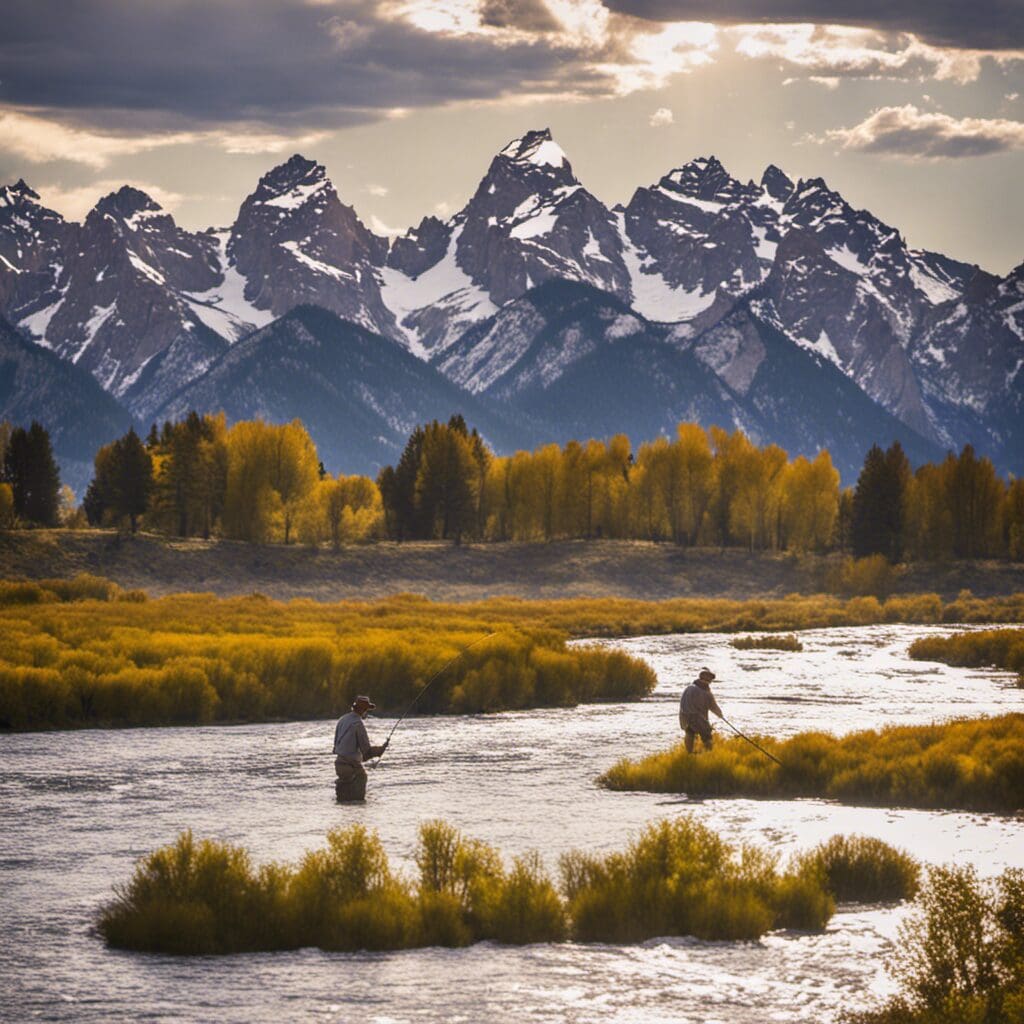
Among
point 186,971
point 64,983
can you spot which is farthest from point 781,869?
point 64,983

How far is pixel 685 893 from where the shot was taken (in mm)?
20047

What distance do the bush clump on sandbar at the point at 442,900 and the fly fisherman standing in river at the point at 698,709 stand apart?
11859mm

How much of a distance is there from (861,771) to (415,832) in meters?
10.0

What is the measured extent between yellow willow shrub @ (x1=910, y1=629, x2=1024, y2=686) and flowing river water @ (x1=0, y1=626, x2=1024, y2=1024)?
14.3 metres

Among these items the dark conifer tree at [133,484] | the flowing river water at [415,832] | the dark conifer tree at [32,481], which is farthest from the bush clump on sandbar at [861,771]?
the dark conifer tree at [32,481]

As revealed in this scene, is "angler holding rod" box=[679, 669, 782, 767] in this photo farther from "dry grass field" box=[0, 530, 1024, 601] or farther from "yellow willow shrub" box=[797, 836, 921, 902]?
"dry grass field" box=[0, 530, 1024, 601]

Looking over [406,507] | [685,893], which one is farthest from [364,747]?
[406,507]

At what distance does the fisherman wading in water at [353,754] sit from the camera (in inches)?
1117

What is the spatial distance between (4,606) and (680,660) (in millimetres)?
29282

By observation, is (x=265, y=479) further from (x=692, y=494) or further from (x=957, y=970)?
(x=957, y=970)

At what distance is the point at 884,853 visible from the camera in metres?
22.2

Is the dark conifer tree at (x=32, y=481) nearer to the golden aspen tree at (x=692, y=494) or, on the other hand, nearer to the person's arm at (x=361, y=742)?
the golden aspen tree at (x=692, y=494)

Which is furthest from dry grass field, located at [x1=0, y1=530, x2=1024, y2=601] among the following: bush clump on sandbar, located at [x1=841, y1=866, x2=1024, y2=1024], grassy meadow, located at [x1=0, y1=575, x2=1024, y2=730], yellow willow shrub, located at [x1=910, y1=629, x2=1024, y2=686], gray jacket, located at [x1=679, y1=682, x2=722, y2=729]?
bush clump on sandbar, located at [x1=841, y1=866, x2=1024, y2=1024]

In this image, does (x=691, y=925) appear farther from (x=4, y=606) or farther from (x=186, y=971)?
(x=4, y=606)
